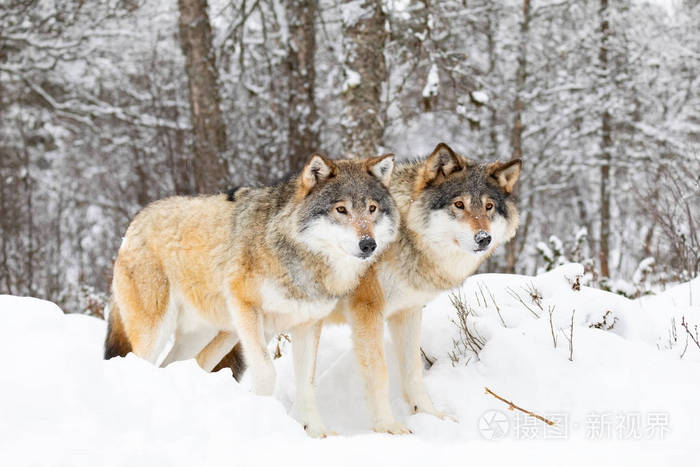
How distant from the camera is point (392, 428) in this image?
4.14 metres

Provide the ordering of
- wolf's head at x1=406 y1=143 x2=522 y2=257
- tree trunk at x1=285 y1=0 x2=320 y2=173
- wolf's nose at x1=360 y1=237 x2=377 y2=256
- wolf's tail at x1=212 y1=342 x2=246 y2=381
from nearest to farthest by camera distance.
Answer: wolf's nose at x1=360 y1=237 x2=377 y2=256 < wolf's head at x1=406 y1=143 x2=522 y2=257 < wolf's tail at x1=212 y1=342 x2=246 y2=381 < tree trunk at x1=285 y1=0 x2=320 y2=173

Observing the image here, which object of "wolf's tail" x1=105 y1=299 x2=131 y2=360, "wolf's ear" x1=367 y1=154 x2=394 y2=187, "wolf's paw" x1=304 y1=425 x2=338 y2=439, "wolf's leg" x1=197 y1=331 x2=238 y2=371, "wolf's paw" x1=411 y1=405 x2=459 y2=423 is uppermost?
"wolf's ear" x1=367 y1=154 x2=394 y2=187

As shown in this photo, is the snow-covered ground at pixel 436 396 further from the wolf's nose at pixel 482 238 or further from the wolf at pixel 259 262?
the wolf's nose at pixel 482 238

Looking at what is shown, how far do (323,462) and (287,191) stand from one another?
2.19 m

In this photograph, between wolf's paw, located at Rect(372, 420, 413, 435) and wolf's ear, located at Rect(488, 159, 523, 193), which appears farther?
wolf's ear, located at Rect(488, 159, 523, 193)

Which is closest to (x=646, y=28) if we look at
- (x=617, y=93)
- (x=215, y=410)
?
(x=617, y=93)

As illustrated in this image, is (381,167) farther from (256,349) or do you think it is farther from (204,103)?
(204,103)

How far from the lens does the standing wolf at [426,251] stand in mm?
4250

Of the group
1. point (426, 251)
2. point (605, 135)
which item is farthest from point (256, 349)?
point (605, 135)

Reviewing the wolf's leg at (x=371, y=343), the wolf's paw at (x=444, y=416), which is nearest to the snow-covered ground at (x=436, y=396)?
the wolf's paw at (x=444, y=416)

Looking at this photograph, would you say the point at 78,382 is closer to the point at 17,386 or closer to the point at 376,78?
the point at 17,386

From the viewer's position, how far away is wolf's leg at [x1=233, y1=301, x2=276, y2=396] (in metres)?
4.11

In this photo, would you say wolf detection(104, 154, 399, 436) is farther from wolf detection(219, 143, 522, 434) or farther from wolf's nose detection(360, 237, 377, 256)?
wolf detection(219, 143, 522, 434)

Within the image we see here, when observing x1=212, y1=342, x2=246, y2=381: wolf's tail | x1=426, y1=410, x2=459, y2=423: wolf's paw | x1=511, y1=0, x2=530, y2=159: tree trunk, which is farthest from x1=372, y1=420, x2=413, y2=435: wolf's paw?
x1=511, y1=0, x2=530, y2=159: tree trunk
